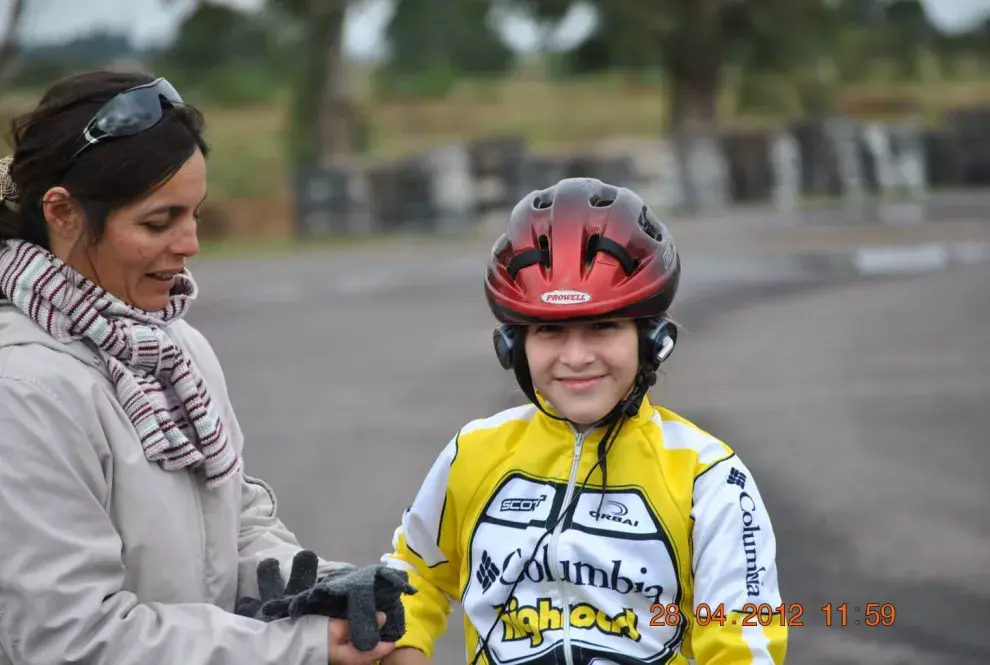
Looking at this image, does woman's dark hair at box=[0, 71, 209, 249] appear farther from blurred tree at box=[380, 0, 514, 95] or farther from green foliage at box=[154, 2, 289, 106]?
blurred tree at box=[380, 0, 514, 95]

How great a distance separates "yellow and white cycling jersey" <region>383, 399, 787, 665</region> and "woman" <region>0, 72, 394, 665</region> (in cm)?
32

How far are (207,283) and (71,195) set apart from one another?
55.1 feet

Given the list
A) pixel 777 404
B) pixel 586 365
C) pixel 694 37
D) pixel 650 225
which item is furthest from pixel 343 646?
pixel 694 37

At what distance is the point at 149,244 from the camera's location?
9.93 feet

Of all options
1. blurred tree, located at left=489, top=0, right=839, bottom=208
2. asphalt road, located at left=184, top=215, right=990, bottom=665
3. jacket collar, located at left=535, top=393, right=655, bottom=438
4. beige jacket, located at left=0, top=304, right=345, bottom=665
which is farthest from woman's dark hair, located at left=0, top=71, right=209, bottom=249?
blurred tree, located at left=489, top=0, right=839, bottom=208

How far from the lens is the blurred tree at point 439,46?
1309 inches

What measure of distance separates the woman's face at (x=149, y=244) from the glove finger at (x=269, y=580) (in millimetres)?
599

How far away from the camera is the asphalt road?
687cm

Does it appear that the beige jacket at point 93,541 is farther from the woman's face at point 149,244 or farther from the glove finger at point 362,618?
the woman's face at point 149,244

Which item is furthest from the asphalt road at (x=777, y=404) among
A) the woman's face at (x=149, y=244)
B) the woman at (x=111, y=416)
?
the woman's face at (x=149, y=244)

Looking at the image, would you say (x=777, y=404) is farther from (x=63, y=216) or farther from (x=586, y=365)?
(x=63, y=216)

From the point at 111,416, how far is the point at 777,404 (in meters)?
8.56

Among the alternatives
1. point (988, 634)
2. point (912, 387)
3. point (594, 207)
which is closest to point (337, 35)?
point (912, 387)

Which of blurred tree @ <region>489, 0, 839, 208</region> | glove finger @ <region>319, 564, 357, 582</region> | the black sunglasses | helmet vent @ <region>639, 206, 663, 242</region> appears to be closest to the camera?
the black sunglasses
